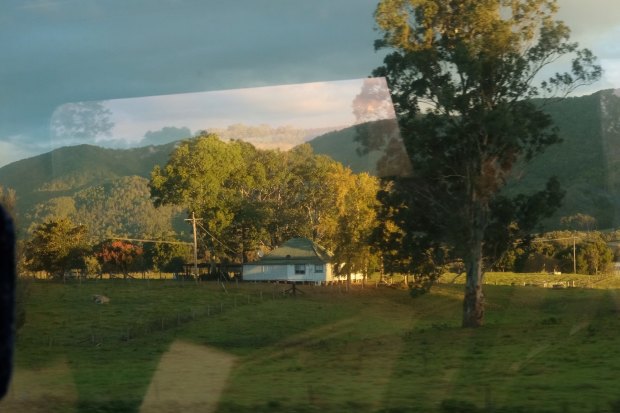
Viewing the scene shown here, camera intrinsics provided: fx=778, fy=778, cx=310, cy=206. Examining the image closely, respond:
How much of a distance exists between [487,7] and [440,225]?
8043 millimetres

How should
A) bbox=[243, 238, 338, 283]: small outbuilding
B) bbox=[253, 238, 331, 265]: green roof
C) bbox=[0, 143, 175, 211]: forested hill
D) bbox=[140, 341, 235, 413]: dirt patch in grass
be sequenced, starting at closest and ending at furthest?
bbox=[140, 341, 235, 413]: dirt patch in grass
bbox=[0, 143, 175, 211]: forested hill
bbox=[253, 238, 331, 265]: green roof
bbox=[243, 238, 338, 283]: small outbuilding

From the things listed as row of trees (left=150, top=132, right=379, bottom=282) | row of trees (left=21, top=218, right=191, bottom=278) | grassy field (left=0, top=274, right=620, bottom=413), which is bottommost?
grassy field (left=0, top=274, right=620, bottom=413)

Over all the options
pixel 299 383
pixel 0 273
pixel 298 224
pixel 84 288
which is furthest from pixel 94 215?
pixel 0 273

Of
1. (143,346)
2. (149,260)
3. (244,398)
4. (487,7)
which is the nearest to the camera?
(244,398)

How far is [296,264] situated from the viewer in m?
44.1

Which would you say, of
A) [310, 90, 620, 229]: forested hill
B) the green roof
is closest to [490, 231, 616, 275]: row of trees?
[310, 90, 620, 229]: forested hill

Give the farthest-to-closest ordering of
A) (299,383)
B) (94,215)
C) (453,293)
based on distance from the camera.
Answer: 1. (94,215)
2. (453,293)
3. (299,383)

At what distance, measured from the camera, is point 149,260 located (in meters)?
68.2

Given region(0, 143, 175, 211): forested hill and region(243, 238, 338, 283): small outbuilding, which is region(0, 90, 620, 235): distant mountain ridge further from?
region(243, 238, 338, 283): small outbuilding

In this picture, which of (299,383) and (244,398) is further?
(299,383)

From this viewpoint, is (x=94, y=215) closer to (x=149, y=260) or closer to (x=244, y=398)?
(x=149, y=260)

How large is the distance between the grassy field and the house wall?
1.99 meters

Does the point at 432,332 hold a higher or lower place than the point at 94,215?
lower

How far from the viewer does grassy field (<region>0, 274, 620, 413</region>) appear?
11.5 m
